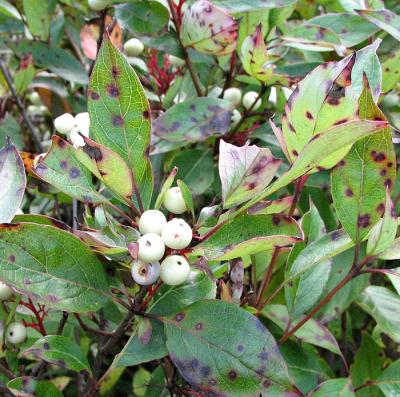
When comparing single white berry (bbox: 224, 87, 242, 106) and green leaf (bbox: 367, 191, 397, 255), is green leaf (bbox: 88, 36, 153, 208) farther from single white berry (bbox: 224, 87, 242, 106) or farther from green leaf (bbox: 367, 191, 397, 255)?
single white berry (bbox: 224, 87, 242, 106)

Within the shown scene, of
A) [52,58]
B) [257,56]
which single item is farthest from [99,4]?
[257,56]

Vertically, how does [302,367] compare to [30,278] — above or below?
below

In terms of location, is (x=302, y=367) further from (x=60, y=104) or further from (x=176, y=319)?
(x=60, y=104)

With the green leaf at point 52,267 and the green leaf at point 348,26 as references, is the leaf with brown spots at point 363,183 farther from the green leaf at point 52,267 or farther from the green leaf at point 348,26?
the green leaf at point 348,26

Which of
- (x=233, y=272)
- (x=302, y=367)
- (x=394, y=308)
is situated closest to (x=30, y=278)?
(x=233, y=272)

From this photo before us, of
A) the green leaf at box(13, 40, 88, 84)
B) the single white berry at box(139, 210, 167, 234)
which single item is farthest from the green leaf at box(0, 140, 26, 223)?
the green leaf at box(13, 40, 88, 84)

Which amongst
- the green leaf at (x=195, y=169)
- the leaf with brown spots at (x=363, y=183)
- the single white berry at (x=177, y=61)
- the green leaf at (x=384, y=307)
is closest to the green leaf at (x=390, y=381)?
the green leaf at (x=384, y=307)
